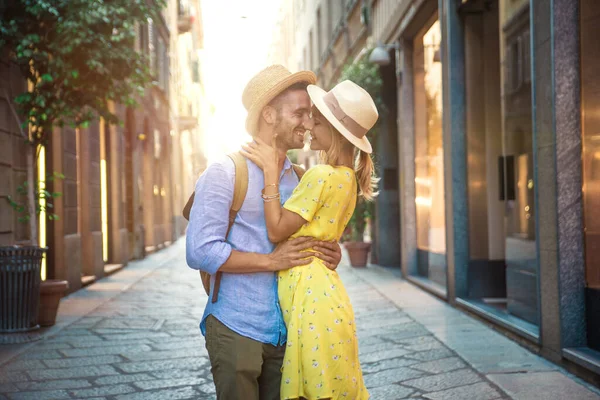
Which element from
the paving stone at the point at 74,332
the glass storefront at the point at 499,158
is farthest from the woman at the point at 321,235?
the paving stone at the point at 74,332

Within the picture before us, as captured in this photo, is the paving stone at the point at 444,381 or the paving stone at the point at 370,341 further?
the paving stone at the point at 370,341

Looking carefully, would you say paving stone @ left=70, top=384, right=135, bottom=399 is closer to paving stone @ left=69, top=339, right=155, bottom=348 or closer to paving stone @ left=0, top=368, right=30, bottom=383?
paving stone @ left=0, top=368, right=30, bottom=383

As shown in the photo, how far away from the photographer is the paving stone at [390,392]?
4.83 metres

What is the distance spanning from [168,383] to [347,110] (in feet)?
10.8

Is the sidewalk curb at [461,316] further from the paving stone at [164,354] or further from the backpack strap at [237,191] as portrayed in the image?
the backpack strap at [237,191]

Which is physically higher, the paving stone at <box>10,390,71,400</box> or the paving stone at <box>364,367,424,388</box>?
the paving stone at <box>364,367,424,388</box>

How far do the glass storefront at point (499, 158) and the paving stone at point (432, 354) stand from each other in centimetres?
118

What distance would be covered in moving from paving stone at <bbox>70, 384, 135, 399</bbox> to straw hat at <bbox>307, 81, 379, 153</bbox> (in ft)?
10.4

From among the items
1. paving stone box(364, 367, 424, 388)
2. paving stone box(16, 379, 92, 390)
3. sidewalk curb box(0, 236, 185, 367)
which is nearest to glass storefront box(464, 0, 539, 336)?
paving stone box(364, 367, 424, 388)

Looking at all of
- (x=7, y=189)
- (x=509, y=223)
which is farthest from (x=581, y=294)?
(x=7, y=189)

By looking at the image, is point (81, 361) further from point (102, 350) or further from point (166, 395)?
point (166, 395)

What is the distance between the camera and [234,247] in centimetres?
259

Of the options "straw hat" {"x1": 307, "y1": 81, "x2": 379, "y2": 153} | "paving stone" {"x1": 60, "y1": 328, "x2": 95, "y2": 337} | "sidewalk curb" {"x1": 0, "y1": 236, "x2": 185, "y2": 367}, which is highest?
"straw hat" {"x1": 307, "y1": 81, "x2": 379, "y2": 153}

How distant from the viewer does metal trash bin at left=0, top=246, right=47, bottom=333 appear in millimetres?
7133
